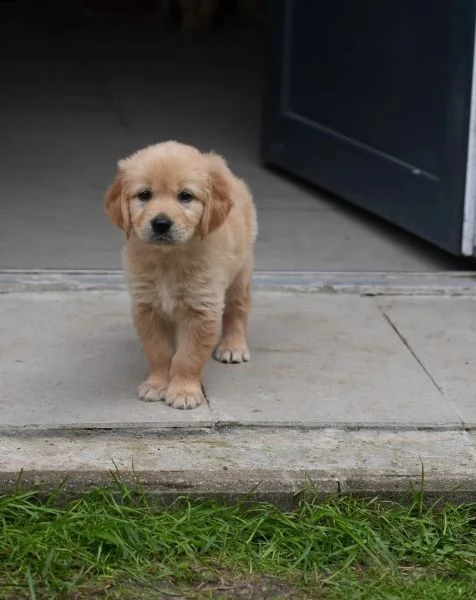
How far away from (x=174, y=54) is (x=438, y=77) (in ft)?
19.8

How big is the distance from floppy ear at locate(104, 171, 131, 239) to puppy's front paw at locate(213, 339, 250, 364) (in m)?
0.82

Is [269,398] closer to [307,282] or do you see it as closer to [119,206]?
[119,206]

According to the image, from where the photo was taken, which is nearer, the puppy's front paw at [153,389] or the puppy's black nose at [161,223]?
the puppy's black nose at [161,223]

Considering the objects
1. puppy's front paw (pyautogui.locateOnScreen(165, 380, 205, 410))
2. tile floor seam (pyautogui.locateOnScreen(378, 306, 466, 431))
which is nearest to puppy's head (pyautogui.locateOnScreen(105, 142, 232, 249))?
puppy's front paw (pyautogui.locateOnScreen(165, 380, 205, 410))

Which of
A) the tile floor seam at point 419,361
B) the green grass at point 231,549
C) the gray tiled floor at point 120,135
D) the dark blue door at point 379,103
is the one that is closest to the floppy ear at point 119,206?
the green grass at point 231,549

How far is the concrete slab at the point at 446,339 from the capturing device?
4.32 metres

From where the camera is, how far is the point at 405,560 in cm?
336

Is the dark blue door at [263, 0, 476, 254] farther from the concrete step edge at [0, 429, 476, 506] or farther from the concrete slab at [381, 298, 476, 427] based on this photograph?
the concrete step edge at [0, 429, 476, 506]

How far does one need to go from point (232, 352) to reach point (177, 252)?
70 cm

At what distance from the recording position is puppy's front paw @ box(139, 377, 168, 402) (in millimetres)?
4133

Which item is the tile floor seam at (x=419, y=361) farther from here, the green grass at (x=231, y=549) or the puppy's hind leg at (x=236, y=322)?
the puppy's hind leg at (x=236, y=322)

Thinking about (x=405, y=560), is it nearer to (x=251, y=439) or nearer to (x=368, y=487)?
(x=368, y=487)

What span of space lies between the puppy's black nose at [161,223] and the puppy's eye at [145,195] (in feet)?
0.40

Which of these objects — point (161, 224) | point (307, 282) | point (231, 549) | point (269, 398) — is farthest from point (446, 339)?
point (231, 549)
